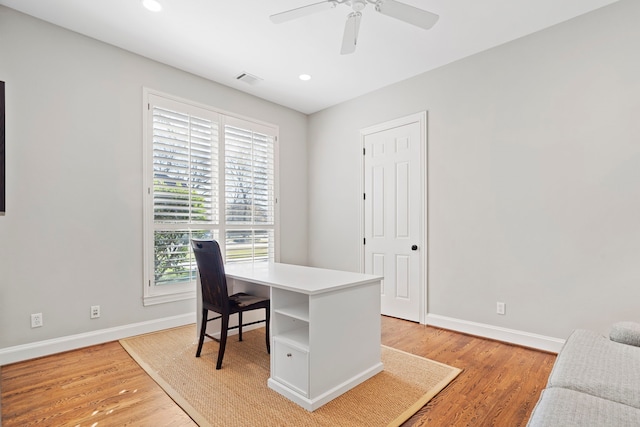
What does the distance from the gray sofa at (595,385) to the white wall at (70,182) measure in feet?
11.4

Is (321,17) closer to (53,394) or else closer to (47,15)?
(47,15)

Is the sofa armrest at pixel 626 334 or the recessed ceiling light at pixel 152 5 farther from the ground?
the recessed ceiling light at pixel 152 5

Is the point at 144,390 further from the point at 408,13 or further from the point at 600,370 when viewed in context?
the point at 408,13

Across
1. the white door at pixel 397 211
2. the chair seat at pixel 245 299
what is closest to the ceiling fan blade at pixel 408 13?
the white door at pixel 397 211

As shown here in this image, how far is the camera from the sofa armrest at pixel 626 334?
1670 mm

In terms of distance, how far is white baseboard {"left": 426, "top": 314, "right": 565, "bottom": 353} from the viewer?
2.85 meters

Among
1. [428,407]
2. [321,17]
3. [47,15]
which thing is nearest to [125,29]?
[47,15]

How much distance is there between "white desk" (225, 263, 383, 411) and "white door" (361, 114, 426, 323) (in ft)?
5.15

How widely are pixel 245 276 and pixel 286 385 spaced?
816 millimetres

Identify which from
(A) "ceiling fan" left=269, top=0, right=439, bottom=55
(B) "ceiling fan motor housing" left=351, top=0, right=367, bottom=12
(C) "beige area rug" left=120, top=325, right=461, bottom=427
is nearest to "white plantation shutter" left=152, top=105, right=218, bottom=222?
(C) "beige area rug" left=120, top=325, right=461, bottom=427

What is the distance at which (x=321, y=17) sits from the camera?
2.76m

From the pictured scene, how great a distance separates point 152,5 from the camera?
2617 millimetres

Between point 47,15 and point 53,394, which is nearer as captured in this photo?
point 53,394

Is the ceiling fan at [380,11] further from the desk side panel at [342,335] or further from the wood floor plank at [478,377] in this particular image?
the wood floor plank at [478,377]
